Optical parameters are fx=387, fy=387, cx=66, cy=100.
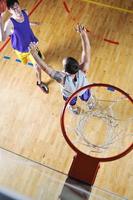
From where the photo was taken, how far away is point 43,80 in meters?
4.63

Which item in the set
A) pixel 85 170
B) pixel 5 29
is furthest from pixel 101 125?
pixel 5 29

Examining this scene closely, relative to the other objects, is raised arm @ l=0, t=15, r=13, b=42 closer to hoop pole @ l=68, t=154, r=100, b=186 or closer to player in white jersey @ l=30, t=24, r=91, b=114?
player in white jersey @ l=30, t=24, r=91, b=114

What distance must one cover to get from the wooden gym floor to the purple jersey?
535mm

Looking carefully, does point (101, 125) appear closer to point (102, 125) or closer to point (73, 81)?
point (102, 125)

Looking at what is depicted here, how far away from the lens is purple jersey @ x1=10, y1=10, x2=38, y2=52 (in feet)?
13.3

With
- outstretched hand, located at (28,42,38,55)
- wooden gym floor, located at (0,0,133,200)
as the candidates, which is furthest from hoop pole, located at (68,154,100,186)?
outstretched hand, located at (28,42,38,55)

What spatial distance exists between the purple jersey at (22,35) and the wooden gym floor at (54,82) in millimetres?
535

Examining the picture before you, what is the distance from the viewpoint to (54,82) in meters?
4.60

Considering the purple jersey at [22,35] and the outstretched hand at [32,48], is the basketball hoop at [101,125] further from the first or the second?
the purple jersey at [22,35]

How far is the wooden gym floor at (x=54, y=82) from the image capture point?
402 centimetres

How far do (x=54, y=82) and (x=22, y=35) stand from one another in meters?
0.74

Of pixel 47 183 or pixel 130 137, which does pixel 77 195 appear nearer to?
pixel 47 183

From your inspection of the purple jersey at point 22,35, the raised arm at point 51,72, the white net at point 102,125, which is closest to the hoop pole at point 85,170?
the white net at point 102,125

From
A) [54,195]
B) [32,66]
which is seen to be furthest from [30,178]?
[32,66]
